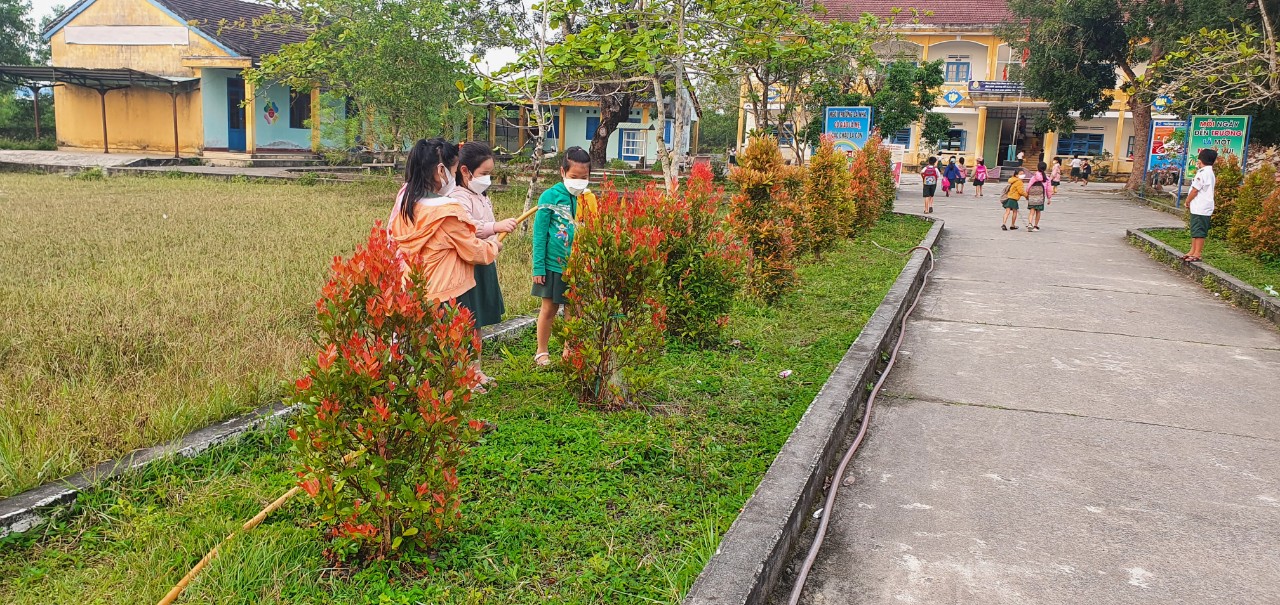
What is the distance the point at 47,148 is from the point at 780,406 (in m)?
30.8

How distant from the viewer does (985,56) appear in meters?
38.8

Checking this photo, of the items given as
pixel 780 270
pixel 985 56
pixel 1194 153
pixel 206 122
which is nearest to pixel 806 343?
pixel 780 270

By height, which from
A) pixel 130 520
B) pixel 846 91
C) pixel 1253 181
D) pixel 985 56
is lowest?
pixel 130 520

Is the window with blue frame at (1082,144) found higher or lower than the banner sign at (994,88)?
lower

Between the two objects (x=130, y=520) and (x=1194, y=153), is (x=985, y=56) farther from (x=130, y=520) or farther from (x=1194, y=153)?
(x=130, y=520)

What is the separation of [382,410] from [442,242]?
1.76 m

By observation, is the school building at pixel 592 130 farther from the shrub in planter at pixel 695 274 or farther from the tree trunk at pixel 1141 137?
the shrub in planter at pixel 695 274

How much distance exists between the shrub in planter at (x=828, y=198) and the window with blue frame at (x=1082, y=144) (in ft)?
105

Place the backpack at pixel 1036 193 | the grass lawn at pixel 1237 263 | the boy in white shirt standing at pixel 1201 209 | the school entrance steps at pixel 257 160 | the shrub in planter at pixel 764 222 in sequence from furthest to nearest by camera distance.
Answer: the school entrance steps at pixel 257 160 < the backpack at pixel 1036 193 < the boy in white shirt standing at pixel 1201 209 < the grass lawn at pixel 1237 263 < the shrub in planter at pixel 764 222

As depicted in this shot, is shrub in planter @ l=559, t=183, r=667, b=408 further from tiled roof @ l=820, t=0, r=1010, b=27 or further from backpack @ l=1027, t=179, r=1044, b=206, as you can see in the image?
tiled roof @ l=820, t=0, r=1010, b=27

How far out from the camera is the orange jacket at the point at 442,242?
4332mm

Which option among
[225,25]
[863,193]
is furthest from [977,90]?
[225,25]

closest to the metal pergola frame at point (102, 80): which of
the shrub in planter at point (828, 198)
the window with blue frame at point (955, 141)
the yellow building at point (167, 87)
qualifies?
the yellow building at point (167, 87)

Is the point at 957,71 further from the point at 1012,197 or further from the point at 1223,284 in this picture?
the point at 1223,284
